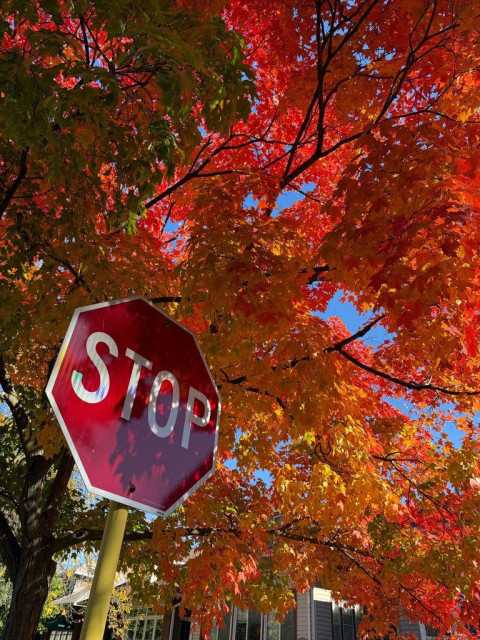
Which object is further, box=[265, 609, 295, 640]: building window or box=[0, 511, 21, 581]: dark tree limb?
box=[265, 609, 295, 640]: building window

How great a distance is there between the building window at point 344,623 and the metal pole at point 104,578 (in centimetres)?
1707

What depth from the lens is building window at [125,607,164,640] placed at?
22906 millimetres

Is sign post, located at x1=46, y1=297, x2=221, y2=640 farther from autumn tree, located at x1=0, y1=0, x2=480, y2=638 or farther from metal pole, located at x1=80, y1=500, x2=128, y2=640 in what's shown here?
autumn tree, located at x1=0, y1=0, x2=480, y2=638

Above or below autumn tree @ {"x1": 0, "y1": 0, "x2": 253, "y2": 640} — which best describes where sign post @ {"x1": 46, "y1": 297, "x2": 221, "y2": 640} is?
below

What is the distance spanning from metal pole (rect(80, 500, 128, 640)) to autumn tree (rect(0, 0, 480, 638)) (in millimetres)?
1854

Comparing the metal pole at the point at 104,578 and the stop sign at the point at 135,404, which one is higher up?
the stop sign at the point at 135,404

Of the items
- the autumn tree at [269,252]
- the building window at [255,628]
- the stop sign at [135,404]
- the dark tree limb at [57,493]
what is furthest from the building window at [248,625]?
the stop sign at [135,404]

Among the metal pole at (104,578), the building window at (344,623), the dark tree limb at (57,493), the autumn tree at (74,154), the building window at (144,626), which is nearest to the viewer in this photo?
the metal pole at (104,578)

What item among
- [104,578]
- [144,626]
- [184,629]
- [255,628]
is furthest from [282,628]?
[104,578]

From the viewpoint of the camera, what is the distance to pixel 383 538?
780 cm

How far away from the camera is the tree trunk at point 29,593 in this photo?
18.9 ft

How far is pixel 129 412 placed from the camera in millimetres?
1403

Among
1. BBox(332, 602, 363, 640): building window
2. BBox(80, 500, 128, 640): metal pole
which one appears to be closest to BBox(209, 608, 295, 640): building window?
BBox(332, 602, 363, 640): building window

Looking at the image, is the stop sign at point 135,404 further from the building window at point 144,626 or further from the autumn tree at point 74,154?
the building window at point 144,626
